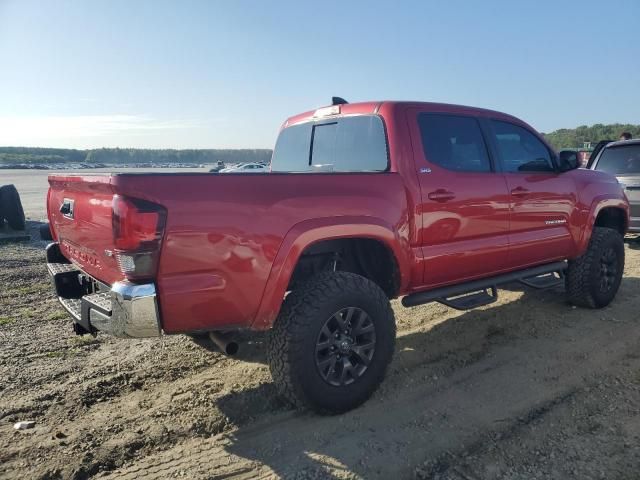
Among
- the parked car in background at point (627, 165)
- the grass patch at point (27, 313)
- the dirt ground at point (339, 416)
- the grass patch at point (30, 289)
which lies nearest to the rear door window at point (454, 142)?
the dirt ground at point (339, 416)

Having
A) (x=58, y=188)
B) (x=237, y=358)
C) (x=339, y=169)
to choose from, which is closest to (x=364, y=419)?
Answer: (x=237, y=358)

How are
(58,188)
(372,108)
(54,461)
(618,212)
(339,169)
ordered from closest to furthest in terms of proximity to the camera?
(54,461) → (58,188) → (372,108) → (339,169) → (618,212)

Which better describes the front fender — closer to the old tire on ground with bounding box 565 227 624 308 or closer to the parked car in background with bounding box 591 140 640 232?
the old tire on ground with bounding box 565 227 624 308

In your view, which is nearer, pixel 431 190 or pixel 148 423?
pixel 148 423

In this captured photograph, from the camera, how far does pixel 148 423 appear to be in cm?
293

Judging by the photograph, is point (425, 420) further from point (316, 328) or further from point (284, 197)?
point (284, 197)

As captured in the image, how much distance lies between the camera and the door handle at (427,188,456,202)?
11.3 feet

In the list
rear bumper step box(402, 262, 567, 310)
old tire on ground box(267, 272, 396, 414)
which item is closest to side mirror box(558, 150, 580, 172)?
rear bumper step box(402, 262, 567, 310)

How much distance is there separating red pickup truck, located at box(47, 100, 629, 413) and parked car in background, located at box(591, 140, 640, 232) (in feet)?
14.0

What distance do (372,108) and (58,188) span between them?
91.7 inches

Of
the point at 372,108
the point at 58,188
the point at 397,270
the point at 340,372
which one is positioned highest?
the point at 372,108

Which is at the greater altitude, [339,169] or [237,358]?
[339,169]

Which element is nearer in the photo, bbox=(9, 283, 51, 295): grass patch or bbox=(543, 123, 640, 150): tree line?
bbox=(9, 283, 51, 295): grass patch

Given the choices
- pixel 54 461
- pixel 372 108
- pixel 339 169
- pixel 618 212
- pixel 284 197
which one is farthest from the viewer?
pixel 618 212
